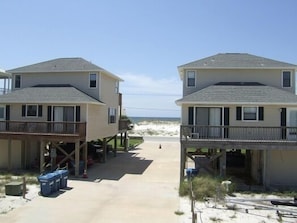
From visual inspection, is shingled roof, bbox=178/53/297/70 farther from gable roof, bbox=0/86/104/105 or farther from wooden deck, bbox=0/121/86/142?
wooden deck, bbox=0/121/86/142

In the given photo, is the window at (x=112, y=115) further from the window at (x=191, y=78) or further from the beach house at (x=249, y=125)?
the beach house at (x=249, y=125)

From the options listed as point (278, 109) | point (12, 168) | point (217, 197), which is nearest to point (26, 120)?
Result: point (12, 168)

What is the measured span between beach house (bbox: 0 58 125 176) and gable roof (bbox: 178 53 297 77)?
771 centimetres

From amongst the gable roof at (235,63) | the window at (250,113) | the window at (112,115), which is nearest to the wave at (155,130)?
the window at (112,115)

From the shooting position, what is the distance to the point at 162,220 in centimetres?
1489

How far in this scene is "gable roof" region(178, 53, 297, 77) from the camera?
25.9 m

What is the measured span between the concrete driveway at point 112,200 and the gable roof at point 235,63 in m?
8.19

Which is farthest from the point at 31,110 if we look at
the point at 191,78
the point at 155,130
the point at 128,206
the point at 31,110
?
the point at 155,130

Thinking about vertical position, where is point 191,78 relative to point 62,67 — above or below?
below

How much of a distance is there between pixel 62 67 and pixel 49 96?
4.12 meters

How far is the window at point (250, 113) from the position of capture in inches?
915

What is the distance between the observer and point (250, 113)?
76.3 feet

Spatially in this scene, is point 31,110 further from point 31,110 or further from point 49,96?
point 49,96

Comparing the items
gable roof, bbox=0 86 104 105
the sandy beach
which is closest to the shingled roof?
gable roof, bbox=0 86 104 105
